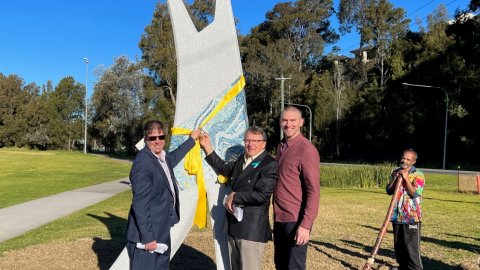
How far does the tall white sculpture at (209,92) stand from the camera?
408cm

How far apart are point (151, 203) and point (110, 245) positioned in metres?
3.48

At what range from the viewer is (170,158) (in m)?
3.46

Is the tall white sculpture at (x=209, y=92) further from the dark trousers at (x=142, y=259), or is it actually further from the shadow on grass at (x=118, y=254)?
the shadow on grass at (x=118, y=254)

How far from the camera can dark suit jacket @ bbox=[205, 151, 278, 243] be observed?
113 inches

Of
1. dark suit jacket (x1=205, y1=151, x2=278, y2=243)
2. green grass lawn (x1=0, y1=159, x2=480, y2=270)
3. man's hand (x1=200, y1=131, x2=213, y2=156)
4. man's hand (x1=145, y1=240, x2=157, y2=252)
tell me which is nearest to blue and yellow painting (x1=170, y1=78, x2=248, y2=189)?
man's hand (x1=200, y1=131, x2=213, y2=156)

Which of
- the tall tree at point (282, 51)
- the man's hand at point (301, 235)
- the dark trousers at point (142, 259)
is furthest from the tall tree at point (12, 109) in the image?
the man's hand at point (301, 235)

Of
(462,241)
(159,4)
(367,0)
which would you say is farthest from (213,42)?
(367,0)

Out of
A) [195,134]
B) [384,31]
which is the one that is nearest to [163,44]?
[384,31]

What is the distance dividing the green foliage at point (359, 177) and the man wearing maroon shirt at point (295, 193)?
42.8ft

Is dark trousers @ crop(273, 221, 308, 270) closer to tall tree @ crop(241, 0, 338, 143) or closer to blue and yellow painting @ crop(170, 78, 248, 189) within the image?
blue and yellow painting @ crop(170, 78, 248, 189)

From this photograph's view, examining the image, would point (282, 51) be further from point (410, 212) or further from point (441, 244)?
point (410, 212)

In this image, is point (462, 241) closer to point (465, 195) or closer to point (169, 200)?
point (169, 200)

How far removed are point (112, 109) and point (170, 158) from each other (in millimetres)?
37893

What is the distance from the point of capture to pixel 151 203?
2.90 meters
